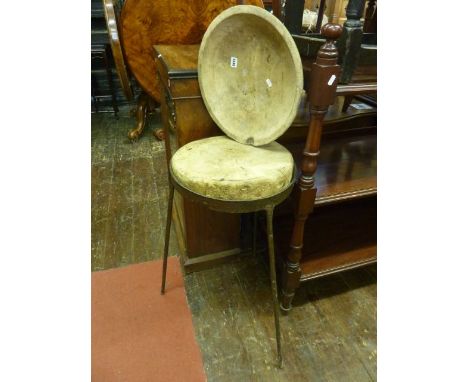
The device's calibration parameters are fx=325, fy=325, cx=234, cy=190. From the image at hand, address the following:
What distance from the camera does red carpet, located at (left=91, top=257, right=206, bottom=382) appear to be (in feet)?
3.54

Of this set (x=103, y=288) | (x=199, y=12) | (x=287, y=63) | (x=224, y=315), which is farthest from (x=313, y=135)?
(x=199, y=12)

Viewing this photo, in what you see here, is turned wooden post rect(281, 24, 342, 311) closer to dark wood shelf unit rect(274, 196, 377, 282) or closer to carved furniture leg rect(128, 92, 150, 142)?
dark wood shelf unit rect(274, 196, 377, 282)

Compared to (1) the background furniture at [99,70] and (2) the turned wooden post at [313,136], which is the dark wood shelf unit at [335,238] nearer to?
(2) the turned wooden post at [313,136]

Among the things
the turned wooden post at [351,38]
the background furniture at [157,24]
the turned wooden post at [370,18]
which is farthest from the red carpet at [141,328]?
the turned wooden post at [370,18]

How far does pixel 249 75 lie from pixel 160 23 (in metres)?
1.54

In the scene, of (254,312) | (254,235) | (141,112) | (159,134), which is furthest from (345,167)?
(141,112)

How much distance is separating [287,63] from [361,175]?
0.53m

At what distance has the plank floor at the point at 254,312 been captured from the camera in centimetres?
110

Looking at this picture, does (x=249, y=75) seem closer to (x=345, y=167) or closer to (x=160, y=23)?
(x=345, y=167)

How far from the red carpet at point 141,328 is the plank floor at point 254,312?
2.0 inches

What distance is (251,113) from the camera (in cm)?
107

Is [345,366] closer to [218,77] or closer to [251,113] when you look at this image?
[251,113]

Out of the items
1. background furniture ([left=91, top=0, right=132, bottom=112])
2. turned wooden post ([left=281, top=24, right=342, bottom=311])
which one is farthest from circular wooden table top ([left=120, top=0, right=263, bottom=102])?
turned wooden post ([left=281, top=24, right=342, bottom=311])

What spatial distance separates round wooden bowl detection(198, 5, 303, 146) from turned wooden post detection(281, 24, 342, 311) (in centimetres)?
5
